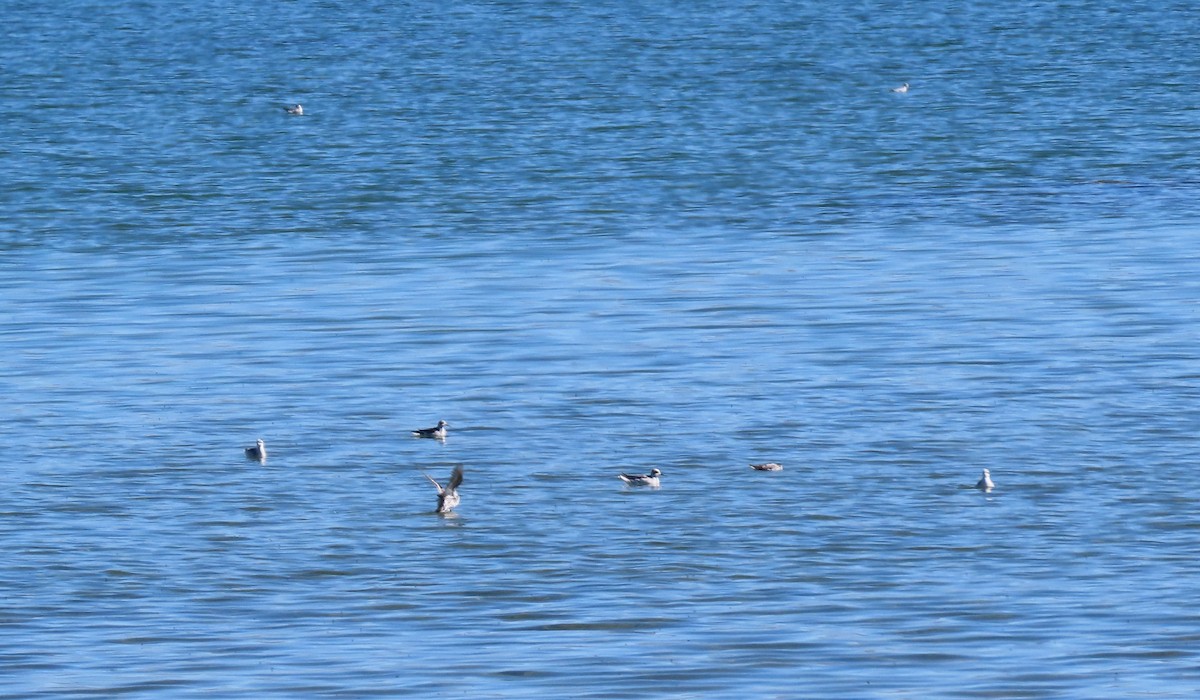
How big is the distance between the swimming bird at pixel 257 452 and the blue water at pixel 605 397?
0.42 feet

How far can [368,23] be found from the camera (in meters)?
68.1

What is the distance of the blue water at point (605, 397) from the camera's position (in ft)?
51.4

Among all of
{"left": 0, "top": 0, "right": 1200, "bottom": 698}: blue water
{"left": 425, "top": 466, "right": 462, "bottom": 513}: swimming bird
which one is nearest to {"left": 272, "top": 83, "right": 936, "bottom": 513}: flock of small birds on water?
{"left": 425, "top": 466, "right": 462, "bottom": 513}: swimming bird

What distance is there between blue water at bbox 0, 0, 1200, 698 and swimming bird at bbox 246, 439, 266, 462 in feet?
0.42

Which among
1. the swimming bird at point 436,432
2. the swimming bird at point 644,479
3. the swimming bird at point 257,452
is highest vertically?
the swimming bird at point 436,432

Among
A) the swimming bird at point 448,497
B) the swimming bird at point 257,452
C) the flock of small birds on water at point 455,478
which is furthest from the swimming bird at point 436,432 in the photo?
the swimming bird at point 448,497

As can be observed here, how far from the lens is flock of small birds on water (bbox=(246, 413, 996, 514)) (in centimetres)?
1904

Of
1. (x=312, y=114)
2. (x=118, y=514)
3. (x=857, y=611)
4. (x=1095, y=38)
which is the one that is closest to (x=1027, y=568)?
(x=857, y=611)

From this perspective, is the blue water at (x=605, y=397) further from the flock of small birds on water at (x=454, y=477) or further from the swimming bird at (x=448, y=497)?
the swimming bird at (x=448, y=497)

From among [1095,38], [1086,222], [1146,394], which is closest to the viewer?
[1146,394]

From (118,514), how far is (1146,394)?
9.65 m

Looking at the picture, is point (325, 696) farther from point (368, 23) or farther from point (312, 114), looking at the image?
point (368, 23)

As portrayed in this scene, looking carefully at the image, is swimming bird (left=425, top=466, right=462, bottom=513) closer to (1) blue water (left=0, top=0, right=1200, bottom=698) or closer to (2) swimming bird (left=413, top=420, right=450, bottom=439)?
(1) blue water (left=0, top=0, right=1200, bottom=698)

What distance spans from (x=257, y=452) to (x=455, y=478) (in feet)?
9.05
